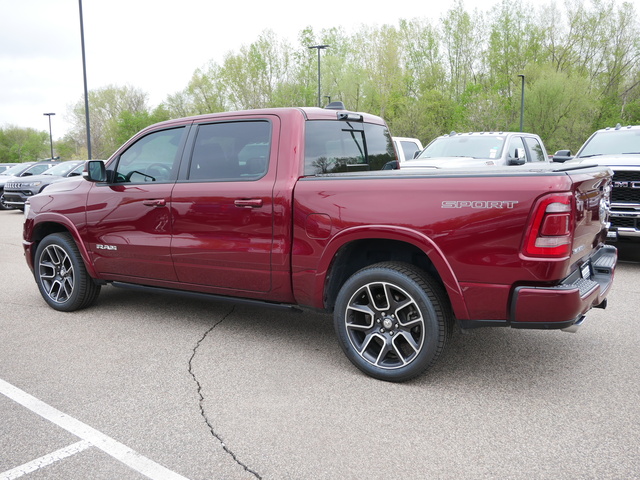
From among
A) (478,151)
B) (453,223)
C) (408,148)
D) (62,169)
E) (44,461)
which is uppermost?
(408,148)

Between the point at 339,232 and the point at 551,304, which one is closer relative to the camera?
the point at 551,304

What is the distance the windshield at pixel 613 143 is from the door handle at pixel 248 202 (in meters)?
6.79

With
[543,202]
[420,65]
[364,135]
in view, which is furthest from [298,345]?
[420,65]

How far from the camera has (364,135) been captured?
15.7ft

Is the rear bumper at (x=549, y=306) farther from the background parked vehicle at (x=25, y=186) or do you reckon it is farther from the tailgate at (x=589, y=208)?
the background parked vehicle at (x=25, y=186)

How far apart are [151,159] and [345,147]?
1.75m

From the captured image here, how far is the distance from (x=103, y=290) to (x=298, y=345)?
3.10m

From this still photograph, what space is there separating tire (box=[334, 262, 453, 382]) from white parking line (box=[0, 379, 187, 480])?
153 cm

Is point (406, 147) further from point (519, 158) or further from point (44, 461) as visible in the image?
point (44, 461)

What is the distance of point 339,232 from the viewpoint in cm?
364

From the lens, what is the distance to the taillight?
2982 millimetres

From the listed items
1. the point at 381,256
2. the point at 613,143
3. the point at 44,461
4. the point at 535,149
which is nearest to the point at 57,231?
the point at 44,461

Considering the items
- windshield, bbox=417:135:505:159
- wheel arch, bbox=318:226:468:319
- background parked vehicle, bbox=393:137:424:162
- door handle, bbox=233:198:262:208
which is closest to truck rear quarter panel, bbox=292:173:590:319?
wheel arch, bbox=318:226:468:319

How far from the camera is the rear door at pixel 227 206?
4.05m
